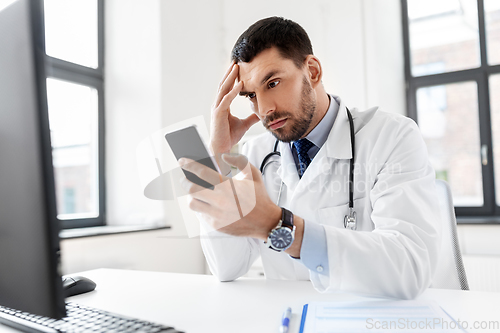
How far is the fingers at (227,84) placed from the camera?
3.72 ft

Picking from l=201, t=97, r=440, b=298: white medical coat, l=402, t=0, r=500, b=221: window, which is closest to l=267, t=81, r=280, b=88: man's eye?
l=201, t=97, r=440, b=298: white medical coat

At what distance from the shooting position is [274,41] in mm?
1139

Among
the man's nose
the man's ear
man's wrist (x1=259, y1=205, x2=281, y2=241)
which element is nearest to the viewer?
man's wrist (x1=259, y1=205, x2=281, y2=241)

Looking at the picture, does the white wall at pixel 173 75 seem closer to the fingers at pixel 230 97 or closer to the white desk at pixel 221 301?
the fingers at pixel 230 97

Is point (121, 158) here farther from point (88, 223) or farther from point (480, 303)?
point (480, 303)

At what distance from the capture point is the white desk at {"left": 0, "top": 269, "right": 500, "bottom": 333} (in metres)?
0.67

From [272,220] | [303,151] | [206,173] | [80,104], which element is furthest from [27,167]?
[80,104]

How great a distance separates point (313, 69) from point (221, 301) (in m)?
0.79

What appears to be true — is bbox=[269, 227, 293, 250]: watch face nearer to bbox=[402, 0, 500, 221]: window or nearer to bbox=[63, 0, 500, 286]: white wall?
bbox=[63, 0, 500, 286]: white wall

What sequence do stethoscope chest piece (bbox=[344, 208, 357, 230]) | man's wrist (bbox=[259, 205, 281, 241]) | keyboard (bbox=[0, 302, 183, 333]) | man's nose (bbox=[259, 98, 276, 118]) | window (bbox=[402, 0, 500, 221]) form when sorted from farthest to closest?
window (bbox=[402, 0, 500, 221]), man's nose (bbox=[259, 98, 276, 118]), stethoscope chest piece (bbox=[344, 208, 357, 230]), man's wrist (bbox=[259, 205, 281, 241]), keyboard (bbox=[0, 302, 183, 333])

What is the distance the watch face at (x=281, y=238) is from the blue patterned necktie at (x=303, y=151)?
0.56m

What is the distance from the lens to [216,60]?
3.09 metres

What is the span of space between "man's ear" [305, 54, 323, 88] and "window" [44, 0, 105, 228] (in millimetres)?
1657

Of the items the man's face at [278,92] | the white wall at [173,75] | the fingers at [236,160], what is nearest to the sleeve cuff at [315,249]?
the fingers at [236,160]
